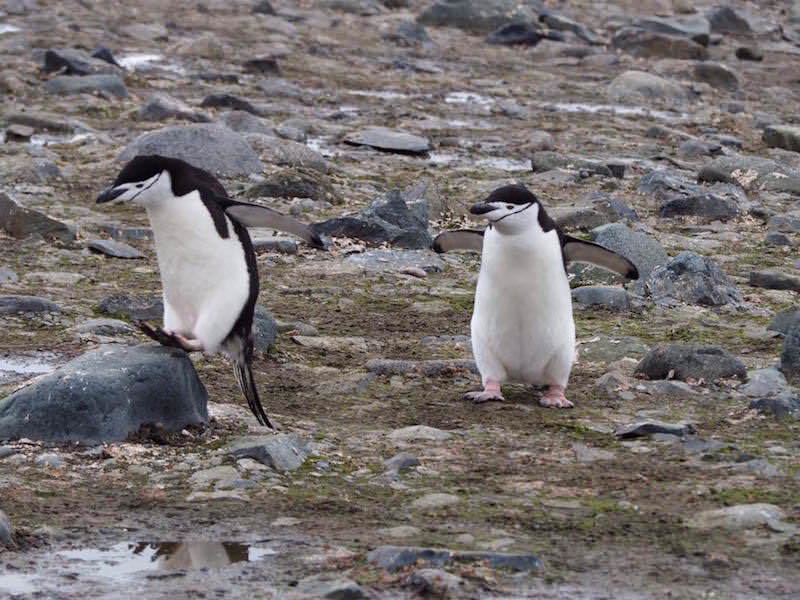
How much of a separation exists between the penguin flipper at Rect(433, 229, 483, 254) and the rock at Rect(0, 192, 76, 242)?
2.44m

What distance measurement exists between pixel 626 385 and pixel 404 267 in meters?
2.13

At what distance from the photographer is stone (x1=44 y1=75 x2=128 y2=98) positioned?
39.0ft

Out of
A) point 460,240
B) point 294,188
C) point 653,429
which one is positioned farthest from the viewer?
point 294,188

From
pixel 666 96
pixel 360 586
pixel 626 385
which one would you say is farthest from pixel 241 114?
pixel 360 586

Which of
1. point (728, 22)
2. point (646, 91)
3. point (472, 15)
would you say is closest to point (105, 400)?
point (646, 91)

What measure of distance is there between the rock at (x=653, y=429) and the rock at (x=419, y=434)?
1.91ft

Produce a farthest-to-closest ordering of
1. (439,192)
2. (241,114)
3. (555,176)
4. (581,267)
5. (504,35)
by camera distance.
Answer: (504,35) < (241,114) < (555,176) < (439,192) < (581,267)

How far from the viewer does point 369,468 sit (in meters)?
4.87

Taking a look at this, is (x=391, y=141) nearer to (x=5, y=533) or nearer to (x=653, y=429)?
(x=653, y=429)

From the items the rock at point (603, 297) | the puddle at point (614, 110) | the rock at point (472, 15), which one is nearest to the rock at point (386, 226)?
the rock at point (603, 297)

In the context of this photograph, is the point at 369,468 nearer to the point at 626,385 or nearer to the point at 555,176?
the point at 626,385

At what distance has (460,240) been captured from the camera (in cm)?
619

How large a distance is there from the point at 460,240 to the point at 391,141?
471 cm

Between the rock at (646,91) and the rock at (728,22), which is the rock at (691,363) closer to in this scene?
the rock at (646,91)
